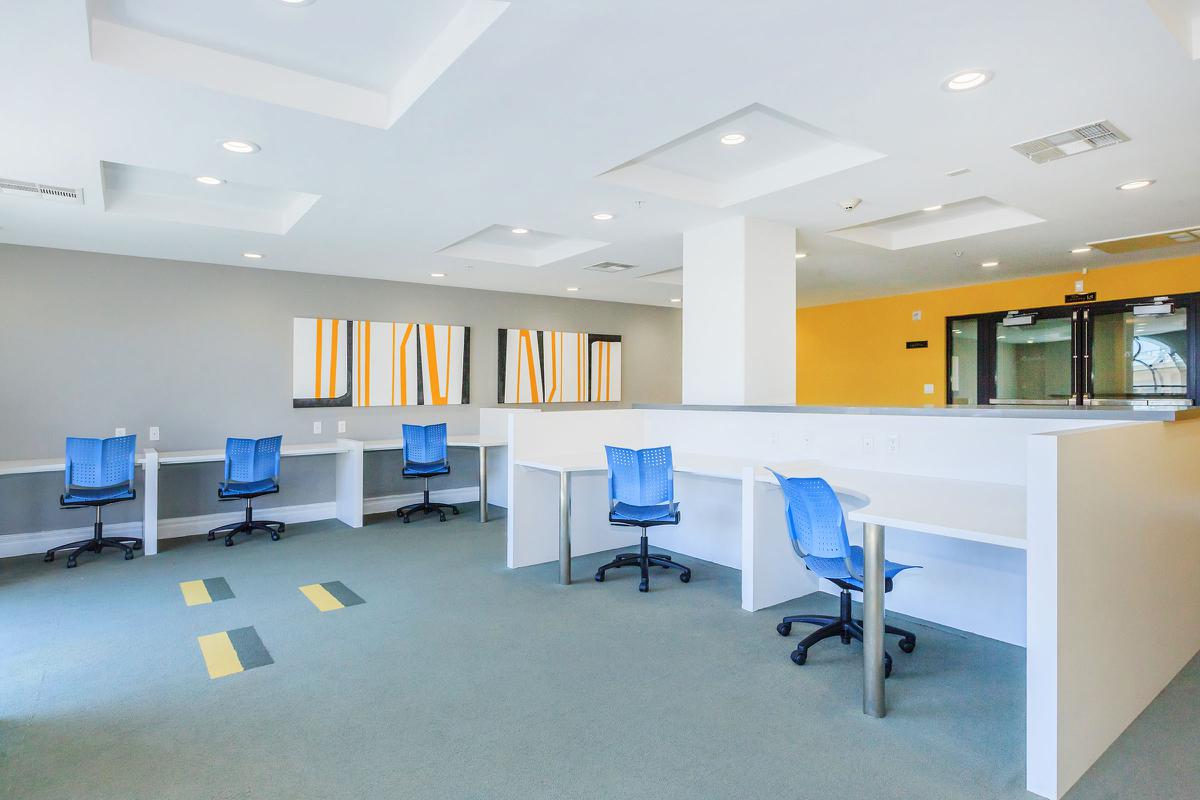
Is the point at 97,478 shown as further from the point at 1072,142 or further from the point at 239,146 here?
the point at 1072,142

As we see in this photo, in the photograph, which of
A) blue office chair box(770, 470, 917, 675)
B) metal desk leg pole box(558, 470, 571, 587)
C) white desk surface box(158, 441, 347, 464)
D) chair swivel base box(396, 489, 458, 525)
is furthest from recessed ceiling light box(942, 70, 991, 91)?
white desk surface box(158, 441, 347, 464)

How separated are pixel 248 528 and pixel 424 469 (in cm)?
162

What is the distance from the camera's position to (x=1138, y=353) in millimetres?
6230

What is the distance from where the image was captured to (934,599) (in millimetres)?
3551

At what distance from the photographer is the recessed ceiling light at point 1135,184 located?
378 centimetres

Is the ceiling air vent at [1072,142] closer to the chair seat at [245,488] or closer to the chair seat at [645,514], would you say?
the chair seat at [645,514]

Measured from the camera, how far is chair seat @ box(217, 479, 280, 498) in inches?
216

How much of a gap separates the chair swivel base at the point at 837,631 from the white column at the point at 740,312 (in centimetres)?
170

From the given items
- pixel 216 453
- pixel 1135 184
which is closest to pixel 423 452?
pixel 216 453

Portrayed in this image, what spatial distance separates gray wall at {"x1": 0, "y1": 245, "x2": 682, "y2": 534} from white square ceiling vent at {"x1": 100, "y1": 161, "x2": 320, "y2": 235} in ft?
4.92

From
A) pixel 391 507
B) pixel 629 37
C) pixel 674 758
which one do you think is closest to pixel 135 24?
pixel 629 37

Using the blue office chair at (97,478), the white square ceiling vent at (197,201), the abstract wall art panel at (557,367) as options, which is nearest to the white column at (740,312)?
the white square ceiling vent at (197,201)

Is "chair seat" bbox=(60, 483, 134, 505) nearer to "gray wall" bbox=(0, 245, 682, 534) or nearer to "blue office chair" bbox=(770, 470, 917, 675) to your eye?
"gray wall" bbox=(0, 245, 682, 534)

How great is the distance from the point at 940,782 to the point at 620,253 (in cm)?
462
